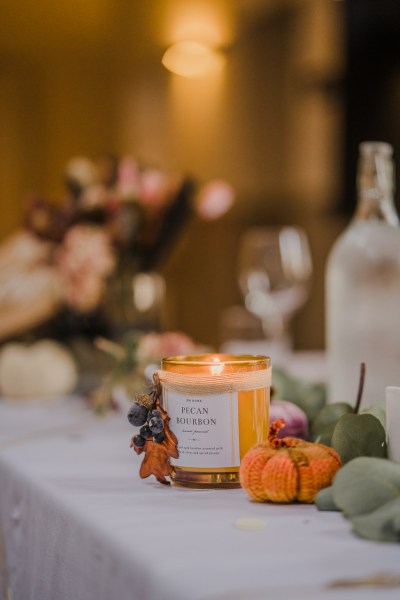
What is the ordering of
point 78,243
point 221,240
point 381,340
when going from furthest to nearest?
point 221,240 → point 78,243 → point 381,340

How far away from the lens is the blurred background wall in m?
3.68

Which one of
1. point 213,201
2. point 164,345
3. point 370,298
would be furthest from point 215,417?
point 213,201

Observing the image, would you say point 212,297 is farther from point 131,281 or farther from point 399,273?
point 399,273

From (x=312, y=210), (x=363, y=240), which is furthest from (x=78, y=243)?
(x=312, y=210)

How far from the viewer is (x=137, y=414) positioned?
522mm

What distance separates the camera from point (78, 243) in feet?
3.45

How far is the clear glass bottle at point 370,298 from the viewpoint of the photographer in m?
0.73

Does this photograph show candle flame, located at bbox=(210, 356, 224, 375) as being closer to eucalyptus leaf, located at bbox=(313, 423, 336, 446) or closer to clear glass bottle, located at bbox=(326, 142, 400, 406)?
eucalyptus leaf, located at bbox=(313, 423, 336, 446)

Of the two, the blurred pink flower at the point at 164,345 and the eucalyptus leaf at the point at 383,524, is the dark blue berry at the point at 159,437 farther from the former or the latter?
the blurred pink flower at the point at 164,345

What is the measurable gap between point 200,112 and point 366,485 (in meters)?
4.08

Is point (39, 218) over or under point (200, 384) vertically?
over

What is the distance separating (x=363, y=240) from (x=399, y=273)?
4cm

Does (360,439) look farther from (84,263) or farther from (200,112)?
(200,112)

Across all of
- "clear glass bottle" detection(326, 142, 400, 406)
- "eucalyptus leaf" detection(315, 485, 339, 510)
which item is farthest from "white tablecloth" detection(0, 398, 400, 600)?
"clear glass bottle" detection(326, 142, 400, 406)
